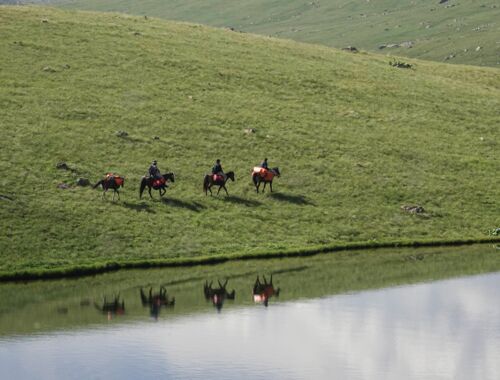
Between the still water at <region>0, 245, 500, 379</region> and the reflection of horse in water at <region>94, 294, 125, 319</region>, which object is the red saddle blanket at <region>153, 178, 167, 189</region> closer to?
the still water at <region>0, 245, 500, 379</region>

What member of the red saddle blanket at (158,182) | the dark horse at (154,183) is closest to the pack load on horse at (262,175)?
the dark horse at (154,183)

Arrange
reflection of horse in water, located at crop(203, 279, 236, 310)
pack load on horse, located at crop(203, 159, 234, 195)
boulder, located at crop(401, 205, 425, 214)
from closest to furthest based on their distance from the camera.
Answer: reflection of horse in water, located at crop(203, 279, 236, 310)
pack load on horse, located at crop(203, 159, 234, 195)
boulder, located at crop(401, 205, 425, 214)

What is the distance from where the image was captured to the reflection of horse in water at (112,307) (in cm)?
3675

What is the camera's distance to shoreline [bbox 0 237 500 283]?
43.8m

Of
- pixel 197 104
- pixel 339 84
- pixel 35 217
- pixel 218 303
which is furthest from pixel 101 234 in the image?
pixel 339 84

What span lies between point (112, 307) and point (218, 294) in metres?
4.84

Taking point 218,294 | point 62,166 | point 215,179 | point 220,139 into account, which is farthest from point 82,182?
point 218,294

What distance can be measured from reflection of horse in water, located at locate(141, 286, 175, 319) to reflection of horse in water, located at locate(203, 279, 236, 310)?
1.67 m

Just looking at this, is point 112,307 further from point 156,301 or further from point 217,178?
point 217,178

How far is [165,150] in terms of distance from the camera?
6612 centimetres

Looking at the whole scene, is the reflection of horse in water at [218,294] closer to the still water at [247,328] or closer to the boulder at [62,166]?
the still water at [247,328]

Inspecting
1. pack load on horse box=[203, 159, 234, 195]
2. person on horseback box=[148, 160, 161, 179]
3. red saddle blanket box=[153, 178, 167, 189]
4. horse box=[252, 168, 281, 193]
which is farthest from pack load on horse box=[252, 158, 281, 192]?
person on horseback box=[148, 160, 161, 179]

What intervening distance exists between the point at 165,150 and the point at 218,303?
95.0 ft

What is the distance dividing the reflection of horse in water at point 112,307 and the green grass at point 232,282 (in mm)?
264
